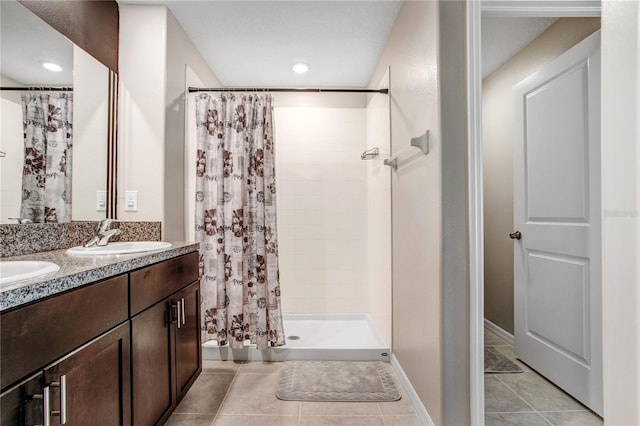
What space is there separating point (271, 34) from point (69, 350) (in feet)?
7.13

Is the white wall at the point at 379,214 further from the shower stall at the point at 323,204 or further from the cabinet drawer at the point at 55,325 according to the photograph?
the cabinet drawer at the point at 55,325

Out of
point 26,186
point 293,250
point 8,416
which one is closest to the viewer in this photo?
point 8,416

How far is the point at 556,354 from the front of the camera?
6.12ft

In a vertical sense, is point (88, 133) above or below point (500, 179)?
above

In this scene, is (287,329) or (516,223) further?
(287,329)

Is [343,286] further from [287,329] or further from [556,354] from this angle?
[556,354]

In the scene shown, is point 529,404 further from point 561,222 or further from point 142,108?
point 142,108

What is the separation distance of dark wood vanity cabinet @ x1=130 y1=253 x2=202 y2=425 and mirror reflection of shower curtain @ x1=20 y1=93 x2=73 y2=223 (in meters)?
0.62

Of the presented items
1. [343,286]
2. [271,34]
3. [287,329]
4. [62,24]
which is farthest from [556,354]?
[62,24]

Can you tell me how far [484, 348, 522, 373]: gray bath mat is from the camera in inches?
82.0

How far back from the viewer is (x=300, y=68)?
2703mm

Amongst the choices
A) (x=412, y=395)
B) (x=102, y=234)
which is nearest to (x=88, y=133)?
(x=102, y=234)

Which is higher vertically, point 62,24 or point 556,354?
point 62,24

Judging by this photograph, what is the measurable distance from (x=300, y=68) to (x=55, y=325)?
248 cm
